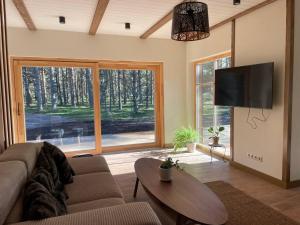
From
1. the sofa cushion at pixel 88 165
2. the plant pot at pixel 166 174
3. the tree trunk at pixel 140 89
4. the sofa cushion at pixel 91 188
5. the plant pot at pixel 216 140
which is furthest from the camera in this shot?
the tree trunk at pixel 140 89

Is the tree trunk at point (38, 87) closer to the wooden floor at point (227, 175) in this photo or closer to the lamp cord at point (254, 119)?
the wooden floor at point (227, 175)

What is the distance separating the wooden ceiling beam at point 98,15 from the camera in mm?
3179

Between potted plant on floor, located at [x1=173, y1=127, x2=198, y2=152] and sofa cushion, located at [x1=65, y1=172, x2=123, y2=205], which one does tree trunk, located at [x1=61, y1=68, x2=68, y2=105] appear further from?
sofa cushion, located at [x1=65, y1=172, x2=123, y2=205]

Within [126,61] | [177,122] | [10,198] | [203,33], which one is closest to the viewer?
[10,198]

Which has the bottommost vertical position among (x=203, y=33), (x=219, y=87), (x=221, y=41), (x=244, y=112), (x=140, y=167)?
(x=140, y=167)

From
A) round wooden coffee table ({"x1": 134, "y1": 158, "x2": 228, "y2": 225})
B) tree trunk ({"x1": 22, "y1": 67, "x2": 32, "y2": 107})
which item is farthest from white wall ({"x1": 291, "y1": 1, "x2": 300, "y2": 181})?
tree trunk ({"x1": 22, "y1": 67, "x2": 32, "y2": 107})

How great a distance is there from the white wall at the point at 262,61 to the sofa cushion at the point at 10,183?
3.12 metres

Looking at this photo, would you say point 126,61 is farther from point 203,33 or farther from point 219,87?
point 203,33

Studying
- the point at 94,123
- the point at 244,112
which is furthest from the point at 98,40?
the point at 244,112

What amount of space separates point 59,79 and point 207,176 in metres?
3.45

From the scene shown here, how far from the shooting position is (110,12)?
144 inches

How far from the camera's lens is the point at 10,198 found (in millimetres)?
1440

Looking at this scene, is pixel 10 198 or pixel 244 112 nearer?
pixel 10 198

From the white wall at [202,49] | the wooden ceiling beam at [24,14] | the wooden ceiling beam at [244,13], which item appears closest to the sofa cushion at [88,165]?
the wooden ceiling beam at [24,14]
